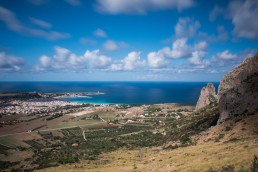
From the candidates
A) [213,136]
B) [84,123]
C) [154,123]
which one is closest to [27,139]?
[84,123]

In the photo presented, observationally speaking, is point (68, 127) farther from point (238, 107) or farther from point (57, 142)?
point (238, 107)

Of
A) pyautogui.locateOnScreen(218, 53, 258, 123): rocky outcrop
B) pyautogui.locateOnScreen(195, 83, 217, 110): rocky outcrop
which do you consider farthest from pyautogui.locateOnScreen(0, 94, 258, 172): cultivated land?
pyautogui.locateOnScreen(195, 83, 217, 110): rocky outcrop

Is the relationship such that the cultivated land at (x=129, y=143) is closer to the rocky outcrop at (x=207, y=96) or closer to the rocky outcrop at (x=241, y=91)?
the rocky outcrop at (x=241, y=91)

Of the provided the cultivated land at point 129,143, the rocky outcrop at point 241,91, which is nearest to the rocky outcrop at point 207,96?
the cultivated land at point 129,143

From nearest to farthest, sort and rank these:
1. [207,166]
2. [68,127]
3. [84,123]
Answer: [207,166] < [68,127] < [84,123]

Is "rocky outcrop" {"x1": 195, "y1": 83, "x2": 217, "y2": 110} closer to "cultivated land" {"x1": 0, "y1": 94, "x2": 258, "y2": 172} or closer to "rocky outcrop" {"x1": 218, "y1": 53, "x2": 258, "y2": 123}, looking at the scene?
"cultivated land" {"x1": 0, "y1": 94, "x2": 258, "y2": 172}
